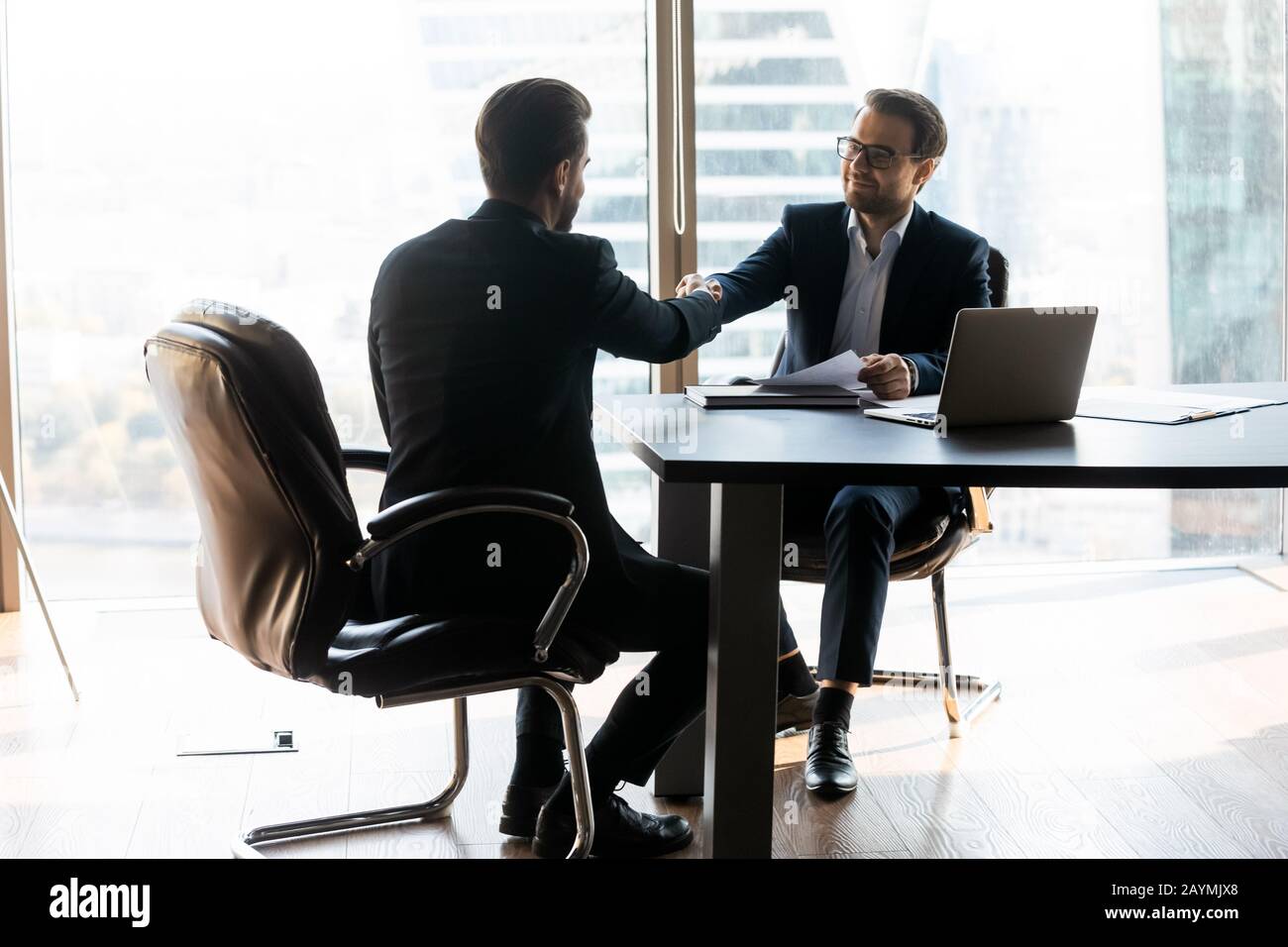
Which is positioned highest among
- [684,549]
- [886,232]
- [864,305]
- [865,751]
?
[886,232]

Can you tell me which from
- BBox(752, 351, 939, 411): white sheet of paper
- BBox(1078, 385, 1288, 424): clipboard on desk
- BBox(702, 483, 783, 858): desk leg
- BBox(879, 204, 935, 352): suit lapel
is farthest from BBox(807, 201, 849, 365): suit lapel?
BBox(702, 483, 783, 858): desk leg

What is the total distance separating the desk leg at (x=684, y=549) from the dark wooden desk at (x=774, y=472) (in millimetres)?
271

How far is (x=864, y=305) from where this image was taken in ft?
10.1

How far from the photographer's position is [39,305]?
3.94 m

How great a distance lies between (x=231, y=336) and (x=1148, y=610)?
9.53 feet

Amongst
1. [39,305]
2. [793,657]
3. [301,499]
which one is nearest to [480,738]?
[793,657]

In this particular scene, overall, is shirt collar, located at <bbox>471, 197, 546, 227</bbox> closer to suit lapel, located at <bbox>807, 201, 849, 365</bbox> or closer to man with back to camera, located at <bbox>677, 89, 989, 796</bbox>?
man with back to camera, located at <bbox>677, 89, 989, 796</bbox>

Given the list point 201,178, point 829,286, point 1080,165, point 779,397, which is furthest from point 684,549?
point 1080,165

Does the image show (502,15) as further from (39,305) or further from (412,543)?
(412,543)

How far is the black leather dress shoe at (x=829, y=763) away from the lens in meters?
2.66

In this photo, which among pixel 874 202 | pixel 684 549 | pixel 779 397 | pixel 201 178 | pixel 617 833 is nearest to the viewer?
pixel 617 833

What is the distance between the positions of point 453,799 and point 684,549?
63 centimetres

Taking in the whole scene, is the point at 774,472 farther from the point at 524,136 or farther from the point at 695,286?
the point at 695,286

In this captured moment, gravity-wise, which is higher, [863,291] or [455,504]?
[863,291]
